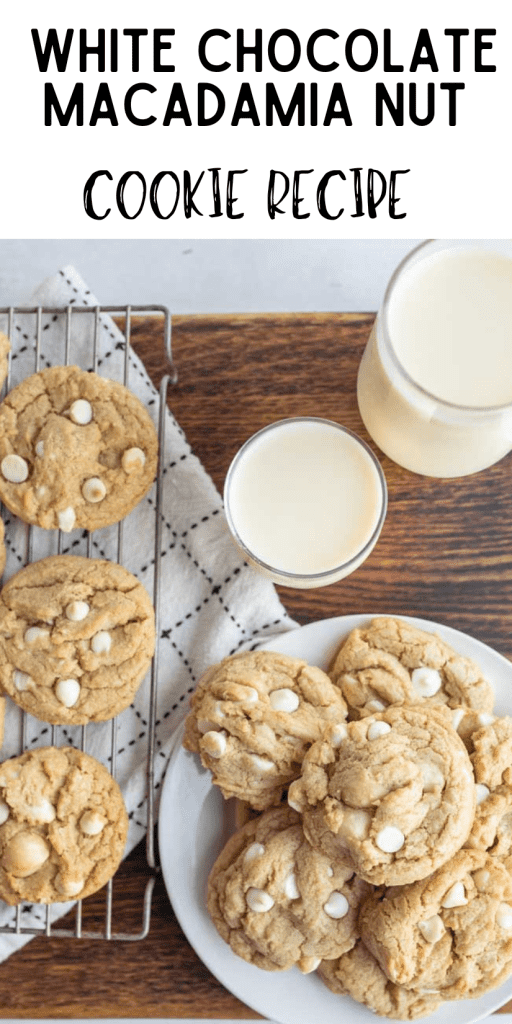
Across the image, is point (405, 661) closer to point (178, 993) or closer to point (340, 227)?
point (178, 993)

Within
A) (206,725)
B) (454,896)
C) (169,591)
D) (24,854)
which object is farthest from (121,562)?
(454,896)

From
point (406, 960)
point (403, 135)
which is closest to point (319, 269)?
point (403, 135)

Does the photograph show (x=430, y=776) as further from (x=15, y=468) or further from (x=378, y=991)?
(x=15, y=468)

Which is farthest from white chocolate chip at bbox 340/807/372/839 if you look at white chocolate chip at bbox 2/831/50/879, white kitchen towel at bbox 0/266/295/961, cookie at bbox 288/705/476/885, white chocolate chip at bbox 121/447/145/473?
white chocolate chip at bbox 121/447/145/473

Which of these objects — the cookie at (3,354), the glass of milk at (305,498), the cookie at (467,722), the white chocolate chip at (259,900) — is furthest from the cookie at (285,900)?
the cookie at (3,354)

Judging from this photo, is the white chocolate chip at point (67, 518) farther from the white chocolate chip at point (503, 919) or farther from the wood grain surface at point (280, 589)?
the white chocolate chip at point (503, 919)

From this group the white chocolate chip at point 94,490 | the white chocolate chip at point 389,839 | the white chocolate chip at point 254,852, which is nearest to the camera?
the white chocolate chip at point 389,839

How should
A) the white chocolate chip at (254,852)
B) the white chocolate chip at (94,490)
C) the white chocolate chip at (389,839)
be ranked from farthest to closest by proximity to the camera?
the white chocolate chip at (94,490) → the white chocolate chip at (254,852) → the white chocolate chip at (389,839)
